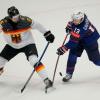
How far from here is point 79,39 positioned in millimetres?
3848

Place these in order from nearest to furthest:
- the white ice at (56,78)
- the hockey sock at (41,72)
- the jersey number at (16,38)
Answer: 1. the white ice at (56,78)
2. the hockey sock at (41,72)
3. the jersey number at (16,38)

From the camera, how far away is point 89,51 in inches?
156

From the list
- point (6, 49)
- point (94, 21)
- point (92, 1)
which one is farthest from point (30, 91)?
point (92, 1)

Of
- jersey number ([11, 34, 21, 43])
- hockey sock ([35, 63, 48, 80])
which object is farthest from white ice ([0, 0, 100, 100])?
jersey number ([11, 34, 21, 43])

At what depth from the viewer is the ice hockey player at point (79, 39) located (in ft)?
12.4

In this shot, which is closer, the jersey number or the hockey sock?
the hockey sock

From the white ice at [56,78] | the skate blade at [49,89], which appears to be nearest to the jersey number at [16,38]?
the white ice at [56,78]

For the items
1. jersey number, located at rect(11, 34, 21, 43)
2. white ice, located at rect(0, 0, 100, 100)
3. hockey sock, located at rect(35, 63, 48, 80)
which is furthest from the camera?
jersey number, located at rect(11, 34, 21, 43)

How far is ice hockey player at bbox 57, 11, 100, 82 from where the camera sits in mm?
3777

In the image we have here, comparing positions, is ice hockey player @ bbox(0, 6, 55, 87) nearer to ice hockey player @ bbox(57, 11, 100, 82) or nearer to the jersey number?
the jersey number

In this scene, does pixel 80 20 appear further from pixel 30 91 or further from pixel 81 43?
pixel 30 91

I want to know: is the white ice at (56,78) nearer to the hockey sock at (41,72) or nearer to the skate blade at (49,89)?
the skate blade at (49,89)

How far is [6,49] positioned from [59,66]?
80 centimetres

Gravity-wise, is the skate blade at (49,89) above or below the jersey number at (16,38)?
below
